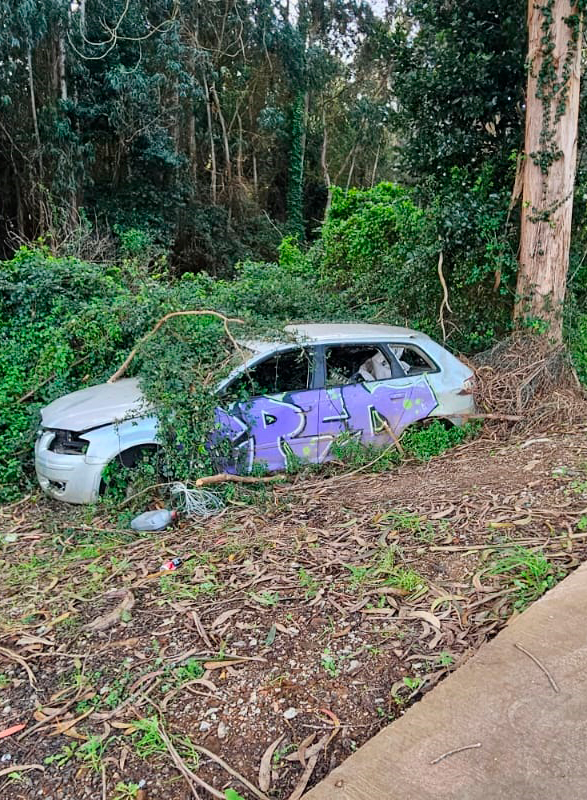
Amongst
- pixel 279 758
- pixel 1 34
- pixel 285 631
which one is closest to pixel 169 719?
pixel 279 758

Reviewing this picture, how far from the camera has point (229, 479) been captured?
529 centimetres

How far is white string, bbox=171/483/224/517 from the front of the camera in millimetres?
4996

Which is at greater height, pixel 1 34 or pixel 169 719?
pixel 1 34

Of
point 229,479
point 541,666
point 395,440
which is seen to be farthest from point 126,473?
point 541,666

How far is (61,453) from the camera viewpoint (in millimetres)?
5375

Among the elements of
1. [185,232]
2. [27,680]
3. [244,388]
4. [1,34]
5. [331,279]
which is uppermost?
[1,34]

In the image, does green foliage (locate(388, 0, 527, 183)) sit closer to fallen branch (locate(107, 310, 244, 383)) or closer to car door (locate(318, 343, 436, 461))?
car door (locate(318, 343, 436, 461))

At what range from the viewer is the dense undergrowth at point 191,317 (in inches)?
219

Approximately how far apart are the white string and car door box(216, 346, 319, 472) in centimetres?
48

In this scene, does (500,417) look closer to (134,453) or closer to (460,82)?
(134,453)

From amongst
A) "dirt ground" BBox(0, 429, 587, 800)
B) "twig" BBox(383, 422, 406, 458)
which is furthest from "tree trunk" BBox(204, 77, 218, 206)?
"dirt ground" BBox(0, 429, 587, 800)

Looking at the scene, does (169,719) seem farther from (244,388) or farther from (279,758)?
(244,388)

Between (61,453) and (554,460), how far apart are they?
15.9 feet

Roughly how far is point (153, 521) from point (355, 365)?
2779 millimetres
